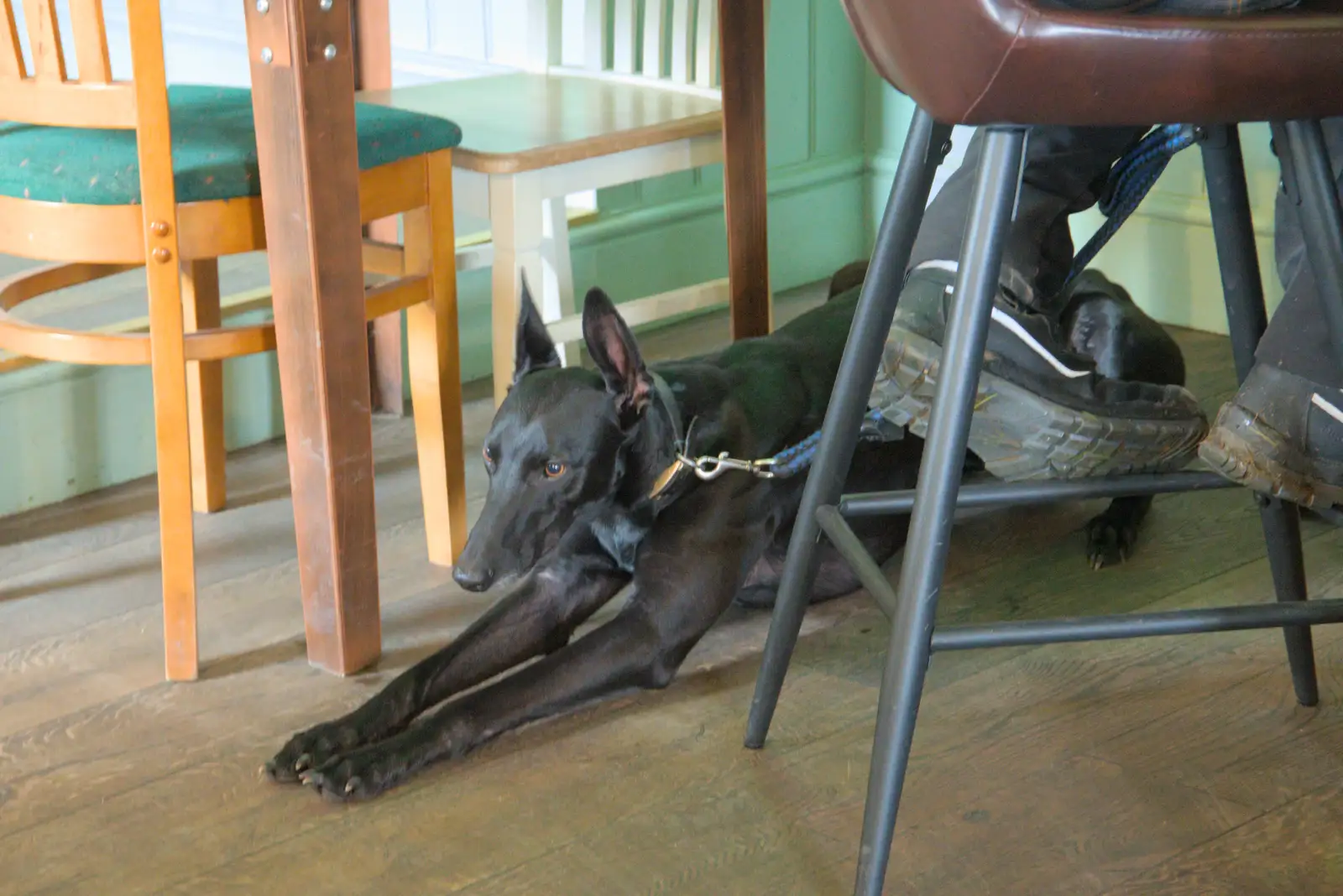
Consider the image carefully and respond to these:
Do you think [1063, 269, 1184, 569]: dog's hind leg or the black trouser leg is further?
[1063, 269, 1184, 569]: dog's hind leg

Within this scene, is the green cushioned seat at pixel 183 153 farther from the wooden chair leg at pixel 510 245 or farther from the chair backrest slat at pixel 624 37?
the chair backrest slat at pixel 624 37

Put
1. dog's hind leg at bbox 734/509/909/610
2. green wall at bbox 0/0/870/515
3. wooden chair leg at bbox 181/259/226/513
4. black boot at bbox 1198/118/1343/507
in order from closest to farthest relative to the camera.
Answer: black boot at bbox 1198/118/1343/507 < dog's hind leg at bbox 734/509/909/610 < wooden chair leg at bbox 181/259/226/513 < green wall at bbox 0/0/870/515

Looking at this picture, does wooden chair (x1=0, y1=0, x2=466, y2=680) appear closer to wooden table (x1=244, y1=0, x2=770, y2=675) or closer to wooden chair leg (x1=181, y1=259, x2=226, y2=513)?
wooden table (x1=244, y1=0, x2=770, y2=675)

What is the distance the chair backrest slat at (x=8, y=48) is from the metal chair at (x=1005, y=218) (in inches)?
37.6

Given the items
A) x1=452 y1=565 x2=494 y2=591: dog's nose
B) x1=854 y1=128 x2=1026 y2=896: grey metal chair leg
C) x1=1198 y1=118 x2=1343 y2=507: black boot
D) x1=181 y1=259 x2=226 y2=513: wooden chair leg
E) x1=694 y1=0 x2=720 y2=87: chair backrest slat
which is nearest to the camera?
x1=854 y1=128 x2=1026 y2=896: grey metal chair leg

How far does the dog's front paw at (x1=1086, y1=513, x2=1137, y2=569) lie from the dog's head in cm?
69

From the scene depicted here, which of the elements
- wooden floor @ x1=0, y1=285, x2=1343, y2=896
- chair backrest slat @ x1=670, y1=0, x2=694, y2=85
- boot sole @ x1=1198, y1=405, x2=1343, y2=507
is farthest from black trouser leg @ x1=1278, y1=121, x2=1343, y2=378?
chair backrest slat @ x1=670, y1=0, x2=694, y2=85

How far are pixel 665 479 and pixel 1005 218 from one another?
69cm

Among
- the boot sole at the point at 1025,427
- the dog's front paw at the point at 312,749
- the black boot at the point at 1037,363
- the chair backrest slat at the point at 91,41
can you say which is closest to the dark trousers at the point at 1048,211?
the black boot at the point at 1037,363

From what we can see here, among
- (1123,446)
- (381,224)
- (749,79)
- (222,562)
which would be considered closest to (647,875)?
(1123,446)

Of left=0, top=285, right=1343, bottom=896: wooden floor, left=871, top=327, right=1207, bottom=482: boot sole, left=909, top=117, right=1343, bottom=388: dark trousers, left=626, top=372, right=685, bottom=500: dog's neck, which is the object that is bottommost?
left=0, top=285, right=1343, bottom=896: wooden floor

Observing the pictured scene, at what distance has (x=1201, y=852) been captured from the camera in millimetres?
1329

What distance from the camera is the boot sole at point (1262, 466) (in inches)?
47.4

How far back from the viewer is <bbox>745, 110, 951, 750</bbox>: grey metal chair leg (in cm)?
121
